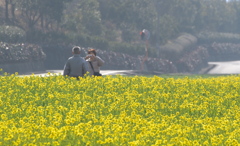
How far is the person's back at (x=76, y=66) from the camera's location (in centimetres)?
1911

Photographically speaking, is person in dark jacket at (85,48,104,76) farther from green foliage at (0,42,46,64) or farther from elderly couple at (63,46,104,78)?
green foliage at (0,42,46,64)

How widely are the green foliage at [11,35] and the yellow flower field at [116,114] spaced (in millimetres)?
22148

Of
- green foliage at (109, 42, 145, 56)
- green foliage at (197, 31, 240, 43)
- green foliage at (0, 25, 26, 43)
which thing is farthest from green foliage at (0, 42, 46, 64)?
green foliage at (197, 31, 240, 43)

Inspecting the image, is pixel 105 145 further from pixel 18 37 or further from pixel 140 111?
pixel 18 37

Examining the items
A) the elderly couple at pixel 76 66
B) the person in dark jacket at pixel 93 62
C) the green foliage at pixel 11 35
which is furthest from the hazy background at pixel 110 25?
the elderly couple at pixel 76 66

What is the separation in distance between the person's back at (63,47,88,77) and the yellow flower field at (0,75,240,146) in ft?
1.92

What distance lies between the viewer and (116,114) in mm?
12414

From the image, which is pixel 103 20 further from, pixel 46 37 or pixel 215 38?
pixel 215 38

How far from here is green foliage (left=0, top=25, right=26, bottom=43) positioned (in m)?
40.7

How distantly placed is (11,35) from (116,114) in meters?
29.6

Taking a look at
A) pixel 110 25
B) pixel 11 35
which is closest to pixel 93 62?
pixel 11 35

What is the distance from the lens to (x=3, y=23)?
48.2 meters

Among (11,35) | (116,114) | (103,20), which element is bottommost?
(116,114)

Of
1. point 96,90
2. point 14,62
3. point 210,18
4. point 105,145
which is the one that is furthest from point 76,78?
point 210,18
